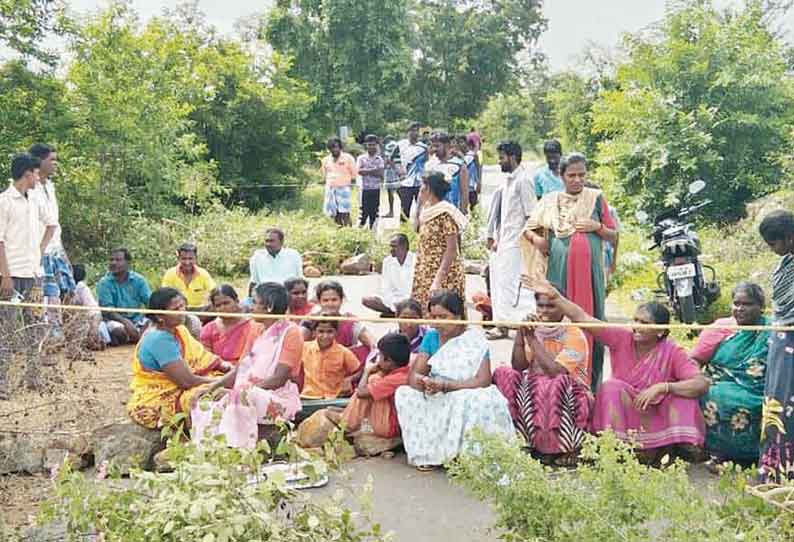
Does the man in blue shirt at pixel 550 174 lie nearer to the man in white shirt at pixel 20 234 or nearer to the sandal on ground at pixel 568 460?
the sandal on ground at pixel 568 460

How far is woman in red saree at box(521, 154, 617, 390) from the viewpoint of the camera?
19.3ft

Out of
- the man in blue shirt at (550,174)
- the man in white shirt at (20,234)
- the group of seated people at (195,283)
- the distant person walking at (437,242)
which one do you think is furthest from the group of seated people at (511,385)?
the man in blue shirt at (550,174)

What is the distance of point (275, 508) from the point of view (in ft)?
9.75

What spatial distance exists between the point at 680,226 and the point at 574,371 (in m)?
3.22

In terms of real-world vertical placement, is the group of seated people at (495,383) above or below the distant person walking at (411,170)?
below

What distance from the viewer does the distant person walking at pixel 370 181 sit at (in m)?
13.7

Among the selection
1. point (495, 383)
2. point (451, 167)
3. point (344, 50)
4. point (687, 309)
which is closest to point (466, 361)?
point (495, 383)

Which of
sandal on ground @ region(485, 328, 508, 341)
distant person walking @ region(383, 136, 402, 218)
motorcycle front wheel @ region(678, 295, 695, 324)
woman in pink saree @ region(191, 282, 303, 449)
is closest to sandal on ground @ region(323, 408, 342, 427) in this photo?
woman in pink saree @ region(191, 282, 303, 449)

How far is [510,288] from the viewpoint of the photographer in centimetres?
759

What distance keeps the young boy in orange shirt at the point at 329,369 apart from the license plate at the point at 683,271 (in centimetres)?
315

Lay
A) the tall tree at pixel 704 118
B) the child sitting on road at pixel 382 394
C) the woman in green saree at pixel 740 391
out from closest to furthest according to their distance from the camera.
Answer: the woman in green saree at pixel 740 391, the child sitting on road at pixel 382 394, the tall tree at pixel 704 118

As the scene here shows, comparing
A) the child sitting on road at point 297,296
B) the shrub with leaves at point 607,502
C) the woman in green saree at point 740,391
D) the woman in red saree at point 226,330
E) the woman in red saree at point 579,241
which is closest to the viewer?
the shrub with leaves at point 607,502

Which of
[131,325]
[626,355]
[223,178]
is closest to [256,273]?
[131,325]

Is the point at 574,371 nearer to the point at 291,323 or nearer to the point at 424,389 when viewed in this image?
the point at 424,389
